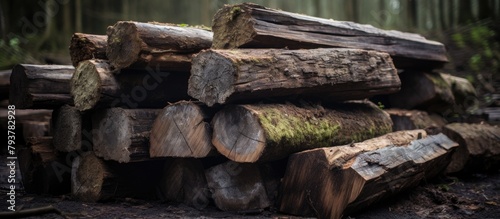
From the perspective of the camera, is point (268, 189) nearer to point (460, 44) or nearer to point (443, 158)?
point (443, 158)

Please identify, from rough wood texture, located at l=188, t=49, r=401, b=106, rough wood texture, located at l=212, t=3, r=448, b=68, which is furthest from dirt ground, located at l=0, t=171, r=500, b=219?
rough wood texture, located at l=212, t=3, r=448, b=68

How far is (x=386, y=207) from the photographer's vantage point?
16.4 ft

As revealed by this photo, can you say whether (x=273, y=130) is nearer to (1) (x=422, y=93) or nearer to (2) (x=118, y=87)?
(2) (x=118, y=87)

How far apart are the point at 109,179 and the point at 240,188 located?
1.42m

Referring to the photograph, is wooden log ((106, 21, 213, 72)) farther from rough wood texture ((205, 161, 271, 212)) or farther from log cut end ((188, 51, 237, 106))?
rough wood texture ((205, 161, 271, 212))

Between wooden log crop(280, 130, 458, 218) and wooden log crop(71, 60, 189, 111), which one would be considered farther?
wooden log crop(71, 60, 189, 111)

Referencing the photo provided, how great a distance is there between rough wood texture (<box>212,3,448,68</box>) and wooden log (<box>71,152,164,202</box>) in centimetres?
162

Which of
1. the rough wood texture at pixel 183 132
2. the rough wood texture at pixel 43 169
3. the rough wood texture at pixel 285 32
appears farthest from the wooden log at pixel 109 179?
the rough wood texture at pixel 285 32

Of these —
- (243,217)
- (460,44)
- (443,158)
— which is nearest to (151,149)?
(243,217)

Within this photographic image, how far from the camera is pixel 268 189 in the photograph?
4.85 m

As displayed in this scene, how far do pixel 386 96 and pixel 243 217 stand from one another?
4.06 metres

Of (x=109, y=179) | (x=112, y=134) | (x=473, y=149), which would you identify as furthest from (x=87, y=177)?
(x=473, y=149)

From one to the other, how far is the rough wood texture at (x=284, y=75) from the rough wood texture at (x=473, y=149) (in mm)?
1590

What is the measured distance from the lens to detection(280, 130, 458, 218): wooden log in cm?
427
